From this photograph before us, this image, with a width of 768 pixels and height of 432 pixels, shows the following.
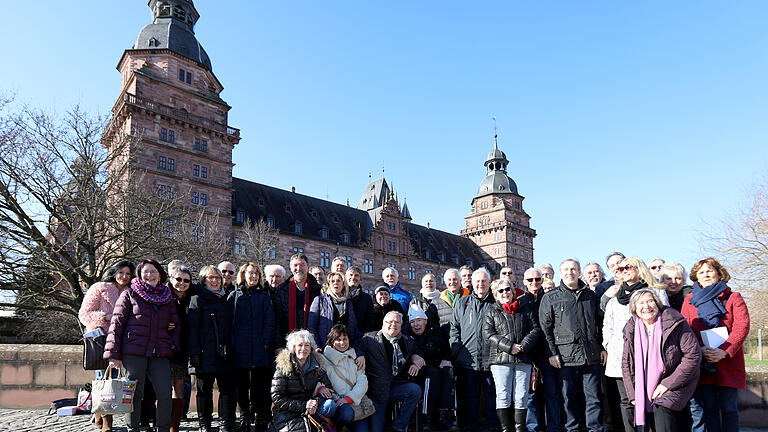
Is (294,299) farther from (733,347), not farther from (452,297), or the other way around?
(733,347)

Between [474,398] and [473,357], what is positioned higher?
[473,357]

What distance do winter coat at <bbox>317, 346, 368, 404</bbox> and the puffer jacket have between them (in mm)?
1535

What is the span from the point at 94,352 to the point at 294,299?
221 centimetres

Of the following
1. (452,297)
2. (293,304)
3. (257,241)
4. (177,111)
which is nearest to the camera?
(293,304)

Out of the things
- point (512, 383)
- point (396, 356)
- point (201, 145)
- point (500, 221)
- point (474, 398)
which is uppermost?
point (201, 145)

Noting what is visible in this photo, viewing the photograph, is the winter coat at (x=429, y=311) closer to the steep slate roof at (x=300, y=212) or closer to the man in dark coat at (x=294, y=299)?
the man in dark coat at (x=294, y=299)

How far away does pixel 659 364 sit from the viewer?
14.4ft

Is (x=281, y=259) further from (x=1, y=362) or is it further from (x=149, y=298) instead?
(x=149, y=298)

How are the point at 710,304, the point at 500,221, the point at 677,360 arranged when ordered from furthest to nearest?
the point at 500,221 → the point at 710,304 → the point at 677,360

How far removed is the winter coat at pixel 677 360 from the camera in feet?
14.1

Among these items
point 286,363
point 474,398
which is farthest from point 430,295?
point 286,363

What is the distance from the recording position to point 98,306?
18.2 feet

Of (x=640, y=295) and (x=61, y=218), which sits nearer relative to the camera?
(x=640, y=295)

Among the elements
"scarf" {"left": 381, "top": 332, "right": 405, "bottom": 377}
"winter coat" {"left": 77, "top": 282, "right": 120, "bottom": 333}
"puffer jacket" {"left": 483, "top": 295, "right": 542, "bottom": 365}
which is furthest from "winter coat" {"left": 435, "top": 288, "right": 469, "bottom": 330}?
"winter coat" {"left": 77, "top": 282, "right": 120, "bottom": 333}
